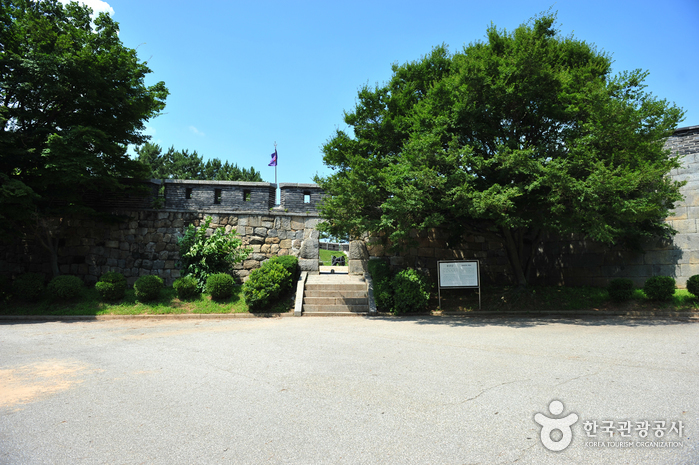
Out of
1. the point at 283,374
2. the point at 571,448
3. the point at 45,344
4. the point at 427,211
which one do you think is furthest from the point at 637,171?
the point at 45,344

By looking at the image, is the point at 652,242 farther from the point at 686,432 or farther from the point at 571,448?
the point at 571,448

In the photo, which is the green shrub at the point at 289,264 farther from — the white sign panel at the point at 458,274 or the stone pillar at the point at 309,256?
the white sign panel at the point at 458,274

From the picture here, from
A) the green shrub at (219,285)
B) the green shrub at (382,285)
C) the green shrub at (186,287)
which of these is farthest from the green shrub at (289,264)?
the green shrub at (382,285)

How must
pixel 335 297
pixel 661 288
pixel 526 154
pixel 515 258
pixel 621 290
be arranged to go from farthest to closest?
1. pixel 515 258
2. pixel 335 297
3. pixel 621 290
4. pixel 661 288
5. pixel 526 154

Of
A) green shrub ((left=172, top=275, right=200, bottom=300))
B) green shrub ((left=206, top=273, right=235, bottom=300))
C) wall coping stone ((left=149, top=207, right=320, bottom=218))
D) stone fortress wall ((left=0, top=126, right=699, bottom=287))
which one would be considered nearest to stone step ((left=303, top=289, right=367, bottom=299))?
stone fortress wall ((left=0, top=126, right=699, bottom=287))

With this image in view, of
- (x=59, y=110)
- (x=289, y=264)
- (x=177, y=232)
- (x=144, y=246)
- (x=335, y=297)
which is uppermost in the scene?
(x=59, y=110)

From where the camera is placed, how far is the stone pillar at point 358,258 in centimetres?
1382

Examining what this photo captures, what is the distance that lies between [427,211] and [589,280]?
277 inches

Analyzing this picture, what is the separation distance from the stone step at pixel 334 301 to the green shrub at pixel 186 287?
10.8 ft

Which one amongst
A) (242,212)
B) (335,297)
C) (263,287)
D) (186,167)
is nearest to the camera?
(263,287)

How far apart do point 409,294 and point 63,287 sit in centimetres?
953

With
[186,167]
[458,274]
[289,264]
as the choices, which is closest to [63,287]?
[289,264]

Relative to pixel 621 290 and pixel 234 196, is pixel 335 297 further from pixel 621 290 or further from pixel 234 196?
pixel 621 290

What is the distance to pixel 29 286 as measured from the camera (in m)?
10.8
